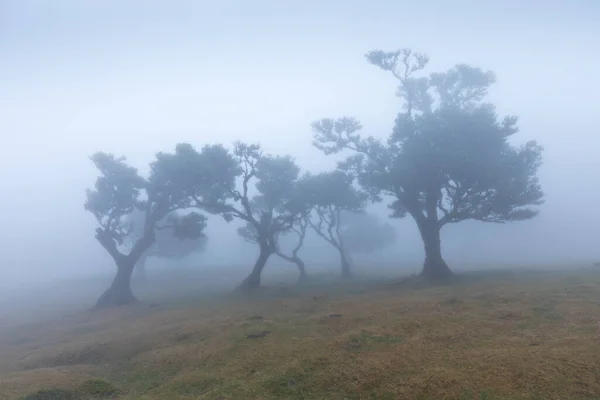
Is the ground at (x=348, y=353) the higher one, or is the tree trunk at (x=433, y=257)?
the tree trunk at (x=433, y=257)

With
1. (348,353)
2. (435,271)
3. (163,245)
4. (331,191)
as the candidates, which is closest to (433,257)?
(435,271)

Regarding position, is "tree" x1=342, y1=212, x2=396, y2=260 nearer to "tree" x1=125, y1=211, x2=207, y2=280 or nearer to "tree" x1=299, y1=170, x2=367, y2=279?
"tree" x1=125, y1=211, x2=207, y2=280

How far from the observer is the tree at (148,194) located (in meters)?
36.8

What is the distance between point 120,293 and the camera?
3644cm

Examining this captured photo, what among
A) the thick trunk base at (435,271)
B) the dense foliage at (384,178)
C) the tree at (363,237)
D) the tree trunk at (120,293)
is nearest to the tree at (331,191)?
the dense foliage at (384,178)

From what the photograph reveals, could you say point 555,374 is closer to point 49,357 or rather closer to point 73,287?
point 49,357

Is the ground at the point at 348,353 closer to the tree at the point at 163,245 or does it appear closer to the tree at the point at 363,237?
the tree at the point at 163,245

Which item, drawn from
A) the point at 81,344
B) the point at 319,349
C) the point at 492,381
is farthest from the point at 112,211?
the point at 492,381

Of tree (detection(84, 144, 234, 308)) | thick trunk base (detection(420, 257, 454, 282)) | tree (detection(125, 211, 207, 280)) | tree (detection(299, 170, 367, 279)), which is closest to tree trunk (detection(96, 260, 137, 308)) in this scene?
tree (detection(84, 144, 234, 308))

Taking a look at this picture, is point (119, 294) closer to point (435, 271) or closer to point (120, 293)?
point (120, 293)

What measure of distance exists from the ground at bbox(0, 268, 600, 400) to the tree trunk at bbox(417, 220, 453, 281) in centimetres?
917

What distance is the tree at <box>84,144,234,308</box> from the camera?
1451 inches

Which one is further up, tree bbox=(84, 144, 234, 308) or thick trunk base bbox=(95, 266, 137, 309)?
tree bbox=(84, 144, 234, 308)

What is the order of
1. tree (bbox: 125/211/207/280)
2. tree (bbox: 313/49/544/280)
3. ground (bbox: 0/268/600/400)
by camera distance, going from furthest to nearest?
tree (bbox: 125/211/207/280)
tree (bbox: 313/49/544/280)
ground (bbox: 0/268/600/400)
